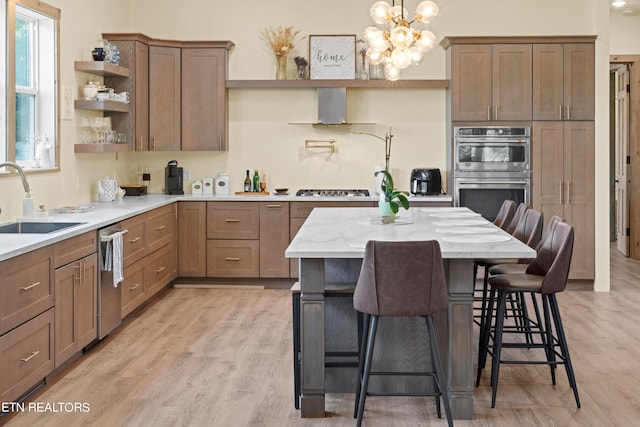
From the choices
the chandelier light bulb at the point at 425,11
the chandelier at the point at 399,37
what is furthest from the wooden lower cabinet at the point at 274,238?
the chandelier light bulb at the point at 425,11

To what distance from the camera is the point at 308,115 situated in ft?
24.7

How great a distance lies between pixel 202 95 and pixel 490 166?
9.08 ft

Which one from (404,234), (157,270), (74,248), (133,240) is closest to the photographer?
(404,234)

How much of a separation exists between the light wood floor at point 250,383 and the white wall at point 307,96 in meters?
1.97

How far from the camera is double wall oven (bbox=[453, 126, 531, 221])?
697 centimetres

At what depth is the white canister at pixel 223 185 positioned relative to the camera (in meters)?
7.43

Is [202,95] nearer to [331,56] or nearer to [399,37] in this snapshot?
[331,56]

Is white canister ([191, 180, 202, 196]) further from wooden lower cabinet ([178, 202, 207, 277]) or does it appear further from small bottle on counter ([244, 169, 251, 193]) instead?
small bottle on counter ([244, 169, 251, 193])

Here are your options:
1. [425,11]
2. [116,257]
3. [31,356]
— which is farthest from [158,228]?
[425,11]

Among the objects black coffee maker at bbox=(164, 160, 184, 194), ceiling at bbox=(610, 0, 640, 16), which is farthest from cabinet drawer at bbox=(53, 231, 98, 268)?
ceiling at bbox=(610, 0, 640, 16)

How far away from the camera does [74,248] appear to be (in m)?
4.45

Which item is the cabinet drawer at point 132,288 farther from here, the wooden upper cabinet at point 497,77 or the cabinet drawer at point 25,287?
the wooden upper cabinet at point 497,77

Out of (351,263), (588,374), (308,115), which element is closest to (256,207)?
(308,115)

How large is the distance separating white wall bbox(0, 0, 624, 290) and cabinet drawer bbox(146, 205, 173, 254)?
2.97ft
